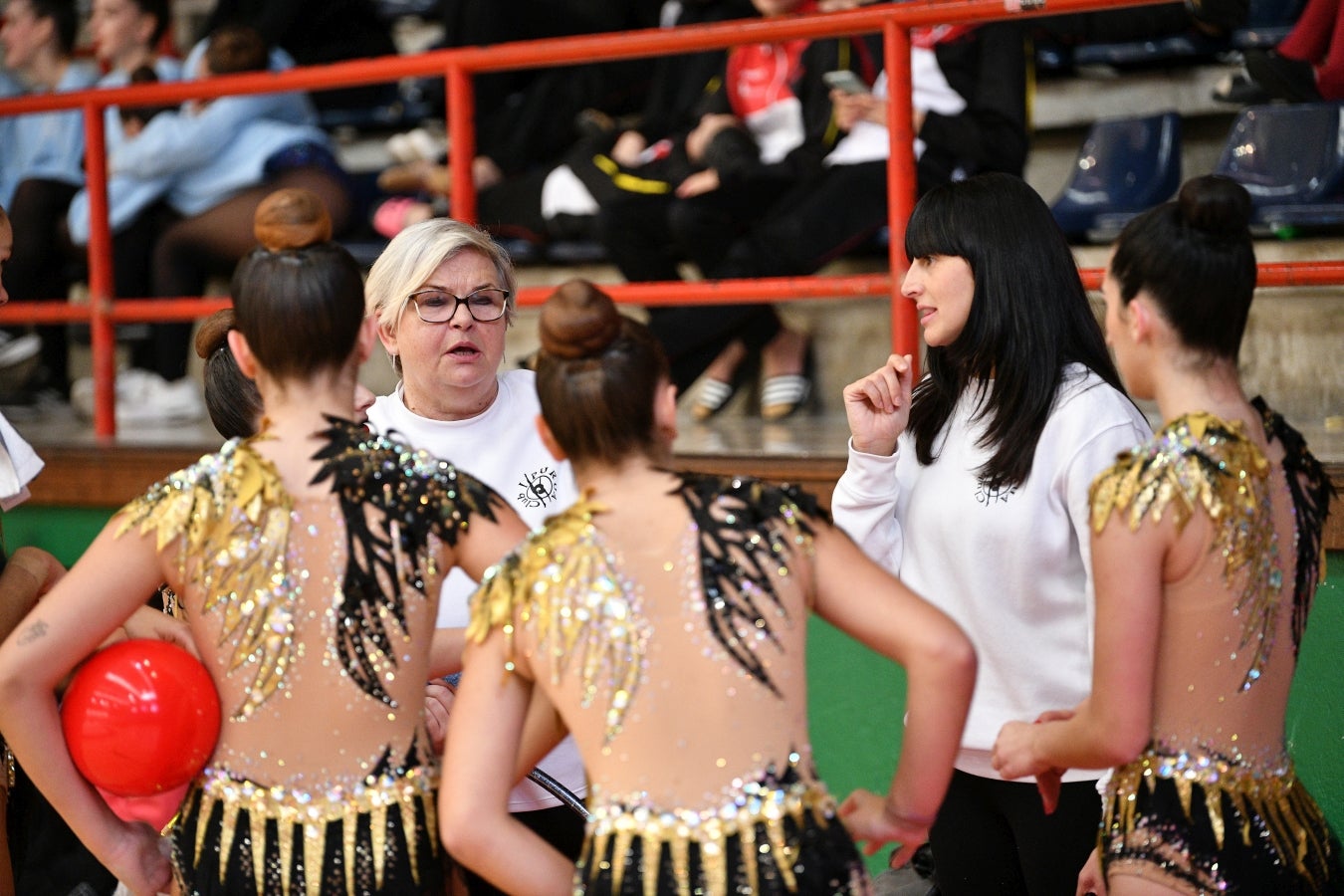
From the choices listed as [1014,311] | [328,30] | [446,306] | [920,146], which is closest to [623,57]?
[920,146]

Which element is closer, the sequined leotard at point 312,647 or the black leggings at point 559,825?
the sequined leotard at point 312,647

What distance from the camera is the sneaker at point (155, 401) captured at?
4961mm

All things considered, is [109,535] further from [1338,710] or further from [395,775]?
[1338,710]

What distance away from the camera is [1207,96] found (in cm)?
459

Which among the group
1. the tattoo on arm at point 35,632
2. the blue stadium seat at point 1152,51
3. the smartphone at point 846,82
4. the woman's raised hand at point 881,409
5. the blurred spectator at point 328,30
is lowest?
the tattoo on arm at point 35,632

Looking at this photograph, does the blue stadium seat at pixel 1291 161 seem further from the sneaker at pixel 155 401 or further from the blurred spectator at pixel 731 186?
the sneaker at pixel 155 401

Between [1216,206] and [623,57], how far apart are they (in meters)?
2.14

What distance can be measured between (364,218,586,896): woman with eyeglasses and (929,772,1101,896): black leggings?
77cm

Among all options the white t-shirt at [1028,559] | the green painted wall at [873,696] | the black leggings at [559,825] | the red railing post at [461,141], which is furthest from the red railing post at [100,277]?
the white t-shirt at [1028,559]

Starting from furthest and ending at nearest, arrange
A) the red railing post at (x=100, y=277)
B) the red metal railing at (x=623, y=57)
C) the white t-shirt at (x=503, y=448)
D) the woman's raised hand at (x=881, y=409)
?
1. the red railing post at (x=100, y=277)
2. the red metal railing at (x=623, y=57)
3. the white t-shirt at (x=503, y=448)
4. the woman's raised hand at (x=881, y=409)

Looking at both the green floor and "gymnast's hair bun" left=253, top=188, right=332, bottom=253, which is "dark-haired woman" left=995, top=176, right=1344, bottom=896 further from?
the green floor

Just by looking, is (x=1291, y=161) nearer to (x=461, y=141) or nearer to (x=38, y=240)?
(x=461, y=141)

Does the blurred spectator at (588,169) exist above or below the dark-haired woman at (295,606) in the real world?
above

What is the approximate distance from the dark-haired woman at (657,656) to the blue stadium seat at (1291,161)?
98.8 inches
